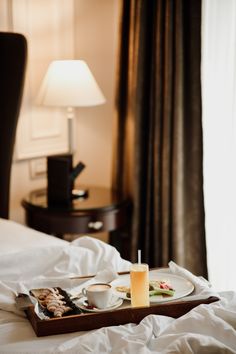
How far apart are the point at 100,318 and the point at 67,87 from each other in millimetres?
1432

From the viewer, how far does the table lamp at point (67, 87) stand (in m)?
2.68

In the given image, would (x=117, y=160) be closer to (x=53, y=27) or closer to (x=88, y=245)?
(x=53, y=27)

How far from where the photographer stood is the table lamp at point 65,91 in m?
2.68

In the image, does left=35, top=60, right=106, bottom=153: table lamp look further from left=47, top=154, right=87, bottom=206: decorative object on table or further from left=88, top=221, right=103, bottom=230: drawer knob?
left=88, top=221, right=103, bottom=230: drawer knob

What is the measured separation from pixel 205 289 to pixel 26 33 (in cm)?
168

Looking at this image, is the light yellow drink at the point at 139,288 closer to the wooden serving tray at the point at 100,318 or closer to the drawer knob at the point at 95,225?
the wooden serving tray at the point at 100,318

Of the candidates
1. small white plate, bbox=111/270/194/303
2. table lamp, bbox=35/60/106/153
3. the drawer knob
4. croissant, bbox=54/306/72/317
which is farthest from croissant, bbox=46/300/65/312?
table lamp, bbox=35/60/106/153

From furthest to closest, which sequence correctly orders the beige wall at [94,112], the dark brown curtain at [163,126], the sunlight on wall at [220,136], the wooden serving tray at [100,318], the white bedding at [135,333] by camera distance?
the beige wall at [94,112] < the dark brown curtain at [163,126] < the sunlight on wall at [220,136] < the wooden serving tray at [100,318] < the white bedding at [135,333]

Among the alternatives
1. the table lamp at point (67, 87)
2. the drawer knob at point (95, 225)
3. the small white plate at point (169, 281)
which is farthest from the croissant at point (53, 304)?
A: the table lamp at point (67, 87)

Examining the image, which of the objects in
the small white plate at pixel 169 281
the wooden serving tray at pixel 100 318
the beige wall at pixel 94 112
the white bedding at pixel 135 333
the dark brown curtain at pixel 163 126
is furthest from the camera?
the beige wall at pixel 94 112

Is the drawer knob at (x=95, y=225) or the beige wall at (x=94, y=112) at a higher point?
the beige wall at (x=94, y=112)

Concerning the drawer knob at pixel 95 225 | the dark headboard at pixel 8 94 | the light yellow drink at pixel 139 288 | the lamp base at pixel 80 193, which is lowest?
the drawer knob at pixel 95 225

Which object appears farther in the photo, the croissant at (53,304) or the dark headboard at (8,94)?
the dark headboard at (8,94)

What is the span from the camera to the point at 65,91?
105 inches
